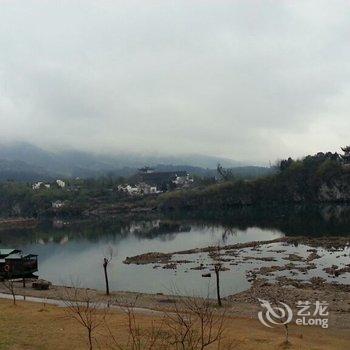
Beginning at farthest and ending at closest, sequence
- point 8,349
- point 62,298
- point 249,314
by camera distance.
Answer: point 62,298, point 249,314, point 8,349

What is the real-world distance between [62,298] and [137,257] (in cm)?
2773

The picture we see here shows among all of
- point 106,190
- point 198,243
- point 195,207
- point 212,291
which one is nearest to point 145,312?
point 212,291

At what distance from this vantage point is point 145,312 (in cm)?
3152

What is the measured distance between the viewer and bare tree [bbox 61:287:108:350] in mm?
24212

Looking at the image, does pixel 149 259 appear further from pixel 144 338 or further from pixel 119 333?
pixel 144 338

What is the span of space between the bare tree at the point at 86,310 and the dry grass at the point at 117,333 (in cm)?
44

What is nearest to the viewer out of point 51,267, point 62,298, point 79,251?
point 62,298

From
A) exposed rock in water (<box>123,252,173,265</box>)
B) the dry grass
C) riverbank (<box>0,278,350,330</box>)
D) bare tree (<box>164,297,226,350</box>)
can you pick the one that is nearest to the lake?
exposed rock in water (<box>123,252,173,265</box>)

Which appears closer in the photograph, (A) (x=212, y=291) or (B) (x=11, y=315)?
(B) (x=11, y=315)

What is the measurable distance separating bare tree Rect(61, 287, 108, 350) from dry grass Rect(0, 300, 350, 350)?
1.46ft

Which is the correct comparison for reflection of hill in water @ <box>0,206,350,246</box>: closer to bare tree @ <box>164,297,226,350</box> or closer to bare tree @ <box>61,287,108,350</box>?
bare tree @ <box>61,287,108,350</box>

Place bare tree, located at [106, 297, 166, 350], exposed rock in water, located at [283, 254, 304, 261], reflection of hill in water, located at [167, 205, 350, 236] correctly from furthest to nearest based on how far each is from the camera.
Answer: reflection of hill in water, located at [167, 205, 350, 236], exposed rock in water, located at [283, 254, 304, 261], bare tree, located at [106, 297, 166, 350]

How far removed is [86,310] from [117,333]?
2842 mm

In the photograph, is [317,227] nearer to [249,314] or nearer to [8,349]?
[249,314]
